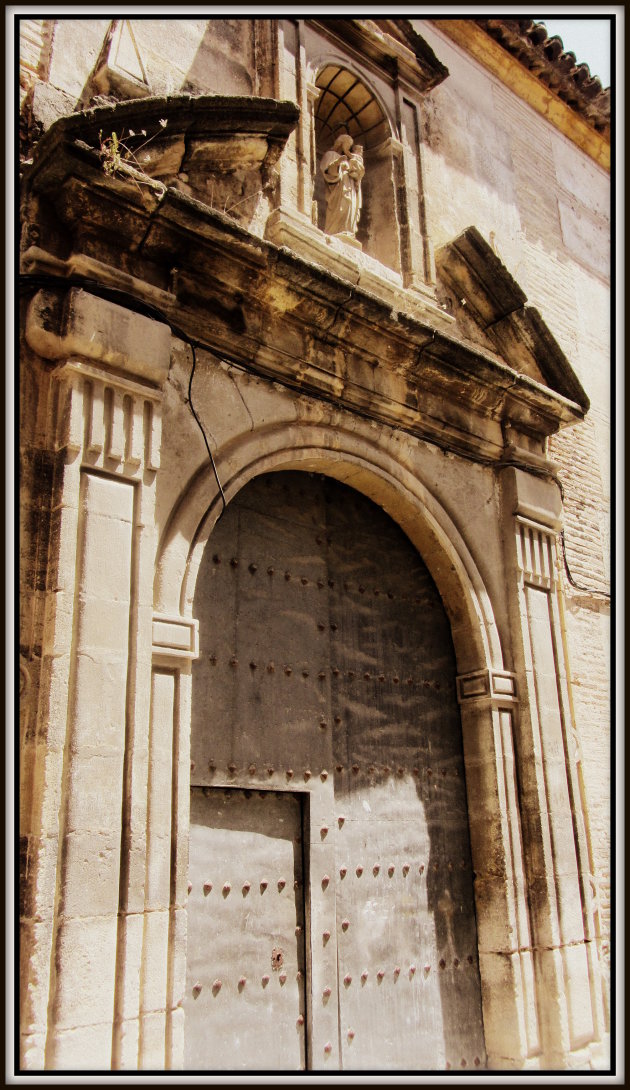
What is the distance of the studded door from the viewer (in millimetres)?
4086

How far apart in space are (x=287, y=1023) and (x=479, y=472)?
2.97 m

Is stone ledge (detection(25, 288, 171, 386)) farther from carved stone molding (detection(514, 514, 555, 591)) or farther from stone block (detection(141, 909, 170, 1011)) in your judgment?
carved stone molding (detection(514, 514, 555, 591))

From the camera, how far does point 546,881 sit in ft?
15.1

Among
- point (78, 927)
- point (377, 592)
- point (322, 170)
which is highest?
point (322, 170)

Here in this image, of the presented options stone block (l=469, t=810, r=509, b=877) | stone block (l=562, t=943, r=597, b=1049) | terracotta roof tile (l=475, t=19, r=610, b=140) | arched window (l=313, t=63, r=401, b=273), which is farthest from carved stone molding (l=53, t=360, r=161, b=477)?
terracotta roof tile (l=475, t=19, r=610, b=140)

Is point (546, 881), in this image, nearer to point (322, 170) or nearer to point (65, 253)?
point (65, 253)

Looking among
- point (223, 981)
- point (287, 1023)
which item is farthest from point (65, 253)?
point (287, 1023)

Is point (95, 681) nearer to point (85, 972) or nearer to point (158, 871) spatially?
point (158, 871)

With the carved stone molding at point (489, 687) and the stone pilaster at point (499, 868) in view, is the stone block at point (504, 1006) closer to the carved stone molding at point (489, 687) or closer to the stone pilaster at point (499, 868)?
the stone pilaster at point (499, 868)

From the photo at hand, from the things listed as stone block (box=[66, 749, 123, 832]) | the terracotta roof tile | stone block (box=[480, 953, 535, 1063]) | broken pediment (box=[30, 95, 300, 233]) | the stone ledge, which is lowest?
stone block (box=[480, 953, 535, 1063])

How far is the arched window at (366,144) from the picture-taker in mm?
5477

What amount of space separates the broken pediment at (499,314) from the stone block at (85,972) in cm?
400

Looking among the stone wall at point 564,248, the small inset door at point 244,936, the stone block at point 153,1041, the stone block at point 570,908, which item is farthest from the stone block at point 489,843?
the stone block at point 153,1041

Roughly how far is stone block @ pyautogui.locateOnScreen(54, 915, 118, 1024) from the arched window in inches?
154
